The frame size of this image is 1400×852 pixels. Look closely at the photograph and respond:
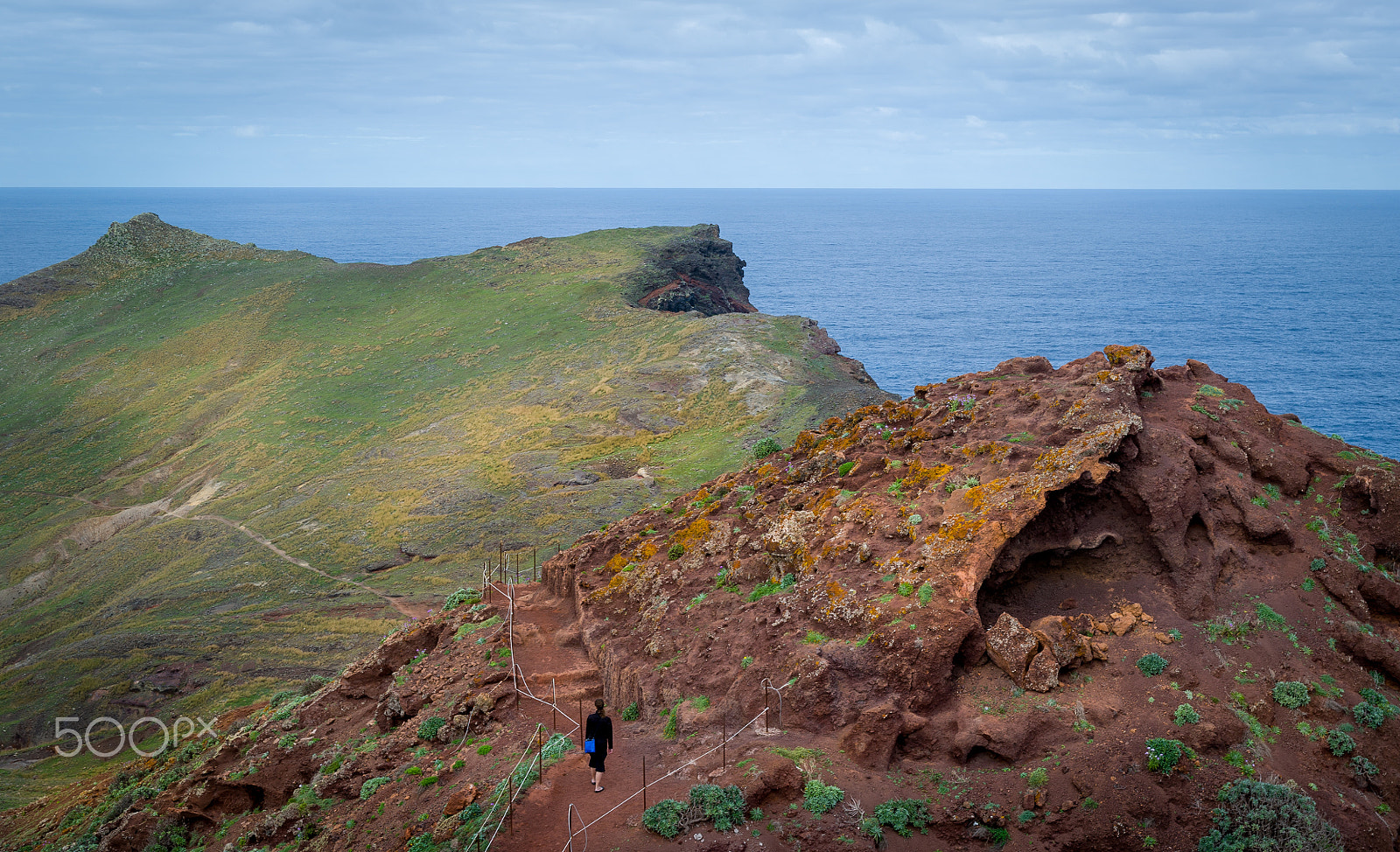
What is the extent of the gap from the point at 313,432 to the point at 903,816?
55190 millimetres

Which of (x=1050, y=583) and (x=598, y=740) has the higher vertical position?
(x=1050, y=583)

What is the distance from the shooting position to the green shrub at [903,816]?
13273mm

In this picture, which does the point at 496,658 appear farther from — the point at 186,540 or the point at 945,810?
the point at 186,540

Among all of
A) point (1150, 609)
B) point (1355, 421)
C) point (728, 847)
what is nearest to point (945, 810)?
point (728, 847)

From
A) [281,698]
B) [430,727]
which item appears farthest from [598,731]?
[281,698]

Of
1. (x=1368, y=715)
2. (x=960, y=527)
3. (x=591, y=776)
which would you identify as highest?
(x=960, y=527)

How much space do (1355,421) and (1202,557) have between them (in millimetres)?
76528

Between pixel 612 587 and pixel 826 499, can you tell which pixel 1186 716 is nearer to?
pixel 826 499

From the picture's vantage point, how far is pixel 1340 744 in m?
14.1

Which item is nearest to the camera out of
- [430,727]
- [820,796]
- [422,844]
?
[820,796]

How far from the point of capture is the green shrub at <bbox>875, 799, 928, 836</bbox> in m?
13.3

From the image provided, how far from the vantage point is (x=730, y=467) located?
148 feet

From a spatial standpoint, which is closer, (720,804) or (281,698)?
(720,804)

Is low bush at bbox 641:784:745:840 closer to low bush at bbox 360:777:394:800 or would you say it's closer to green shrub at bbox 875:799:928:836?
green shrub at bbox 875:799:928:836
